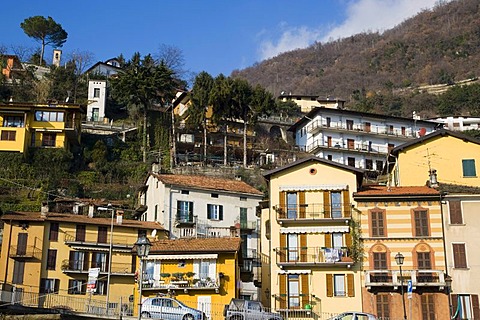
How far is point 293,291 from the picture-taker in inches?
1594

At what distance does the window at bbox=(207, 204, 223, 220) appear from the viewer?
52.7 metres

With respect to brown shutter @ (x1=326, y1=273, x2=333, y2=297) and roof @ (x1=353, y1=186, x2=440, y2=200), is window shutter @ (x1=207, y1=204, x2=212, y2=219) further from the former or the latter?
brown shutter @ (x1=326, y1=273, x2=333, y2=297)

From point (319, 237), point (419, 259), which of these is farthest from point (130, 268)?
point (419, 259)

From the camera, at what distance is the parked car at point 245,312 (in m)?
31.7

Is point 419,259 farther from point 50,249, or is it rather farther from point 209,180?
point 50,249

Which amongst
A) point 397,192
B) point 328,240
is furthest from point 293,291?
point 397,192

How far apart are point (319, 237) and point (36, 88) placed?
58.5 m

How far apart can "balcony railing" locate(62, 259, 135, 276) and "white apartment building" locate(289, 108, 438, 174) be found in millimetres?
38625

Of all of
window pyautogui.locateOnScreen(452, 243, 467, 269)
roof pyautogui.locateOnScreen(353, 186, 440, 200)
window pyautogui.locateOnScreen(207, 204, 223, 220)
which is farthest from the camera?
window pyautogui.locateOnScreen(207, 204, 223, 220)

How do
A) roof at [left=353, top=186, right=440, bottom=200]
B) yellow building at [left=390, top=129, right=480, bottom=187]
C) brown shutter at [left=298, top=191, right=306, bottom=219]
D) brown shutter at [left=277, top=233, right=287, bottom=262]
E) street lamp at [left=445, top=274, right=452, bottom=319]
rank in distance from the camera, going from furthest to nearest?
yellow building at [left=390, top=129, right=480, bottom=187] < brown shutter at [left=298, top=191, right=306, bottom=219] < brown shutter at [left=277, top=233, right=287, bottom=262] < roof at [left=353, top=186, right=440, bottom=200] < street lamp at [left=445, top=274, right=452, bottom=319]

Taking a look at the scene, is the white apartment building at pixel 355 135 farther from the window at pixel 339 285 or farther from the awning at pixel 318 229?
the window at pixel 339 285

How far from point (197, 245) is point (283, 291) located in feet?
21.4

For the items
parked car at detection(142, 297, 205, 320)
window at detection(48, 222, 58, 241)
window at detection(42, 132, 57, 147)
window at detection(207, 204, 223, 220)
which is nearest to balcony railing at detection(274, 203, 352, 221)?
window at detection(207, 204, 223, 220)

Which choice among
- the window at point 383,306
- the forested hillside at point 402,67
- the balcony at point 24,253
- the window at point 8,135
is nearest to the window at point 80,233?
Result: the balcony at point 24,253
